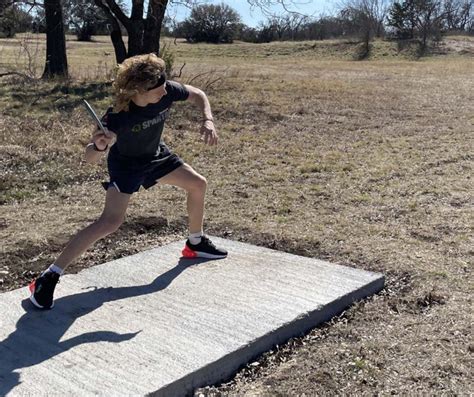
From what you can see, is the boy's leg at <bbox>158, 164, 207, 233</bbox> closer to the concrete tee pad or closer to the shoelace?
the shoelace

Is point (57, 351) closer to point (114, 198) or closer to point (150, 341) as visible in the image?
point (150, 341)

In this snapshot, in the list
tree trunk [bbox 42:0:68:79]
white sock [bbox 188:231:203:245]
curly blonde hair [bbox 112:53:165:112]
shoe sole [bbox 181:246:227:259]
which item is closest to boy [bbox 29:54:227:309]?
curly blonde hair [bbox 112:53:165:112]

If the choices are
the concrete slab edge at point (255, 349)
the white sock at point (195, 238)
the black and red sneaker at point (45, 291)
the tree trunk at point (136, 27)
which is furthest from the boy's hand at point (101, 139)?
the tree trunk at point (136, 27)

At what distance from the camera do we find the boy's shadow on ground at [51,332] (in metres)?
3.15

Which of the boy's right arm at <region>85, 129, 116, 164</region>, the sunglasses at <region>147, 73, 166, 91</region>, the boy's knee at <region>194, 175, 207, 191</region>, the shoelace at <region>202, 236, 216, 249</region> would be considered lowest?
the shoelace at <region>202, 236, 216, 249</region>

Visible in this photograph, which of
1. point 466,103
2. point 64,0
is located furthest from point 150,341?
point 64,0

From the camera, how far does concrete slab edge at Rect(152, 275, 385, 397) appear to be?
3.02 metres

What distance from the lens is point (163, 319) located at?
363 centimetres

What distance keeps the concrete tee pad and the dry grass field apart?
0.13m

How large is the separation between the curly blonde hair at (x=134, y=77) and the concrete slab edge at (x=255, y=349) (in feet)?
5.10

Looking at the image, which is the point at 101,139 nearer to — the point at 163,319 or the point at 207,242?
the point at 163,319

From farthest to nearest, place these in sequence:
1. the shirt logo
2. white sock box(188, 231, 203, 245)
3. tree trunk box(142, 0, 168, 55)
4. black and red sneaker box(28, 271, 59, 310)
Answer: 1. tree trunk box(142, 0, 168, 55)
2. white sock box(188, 231, 203, 245)
3. the shirt logo
4. black and red sneaker box(28, 271, 59, 310)

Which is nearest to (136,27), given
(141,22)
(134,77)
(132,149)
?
(141,22)

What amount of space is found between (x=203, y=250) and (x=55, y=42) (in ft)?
44.0
